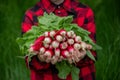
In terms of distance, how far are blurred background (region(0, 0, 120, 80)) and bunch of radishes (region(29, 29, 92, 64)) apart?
1.69 metres

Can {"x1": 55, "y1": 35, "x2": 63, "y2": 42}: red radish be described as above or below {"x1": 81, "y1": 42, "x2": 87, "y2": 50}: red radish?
above

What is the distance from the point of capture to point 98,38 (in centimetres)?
536

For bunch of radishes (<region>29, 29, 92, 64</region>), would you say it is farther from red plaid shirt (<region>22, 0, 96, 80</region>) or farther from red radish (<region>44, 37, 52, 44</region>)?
red plaid shirt (<region>22, 0, 96, 80</region>)

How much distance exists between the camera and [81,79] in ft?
12.0

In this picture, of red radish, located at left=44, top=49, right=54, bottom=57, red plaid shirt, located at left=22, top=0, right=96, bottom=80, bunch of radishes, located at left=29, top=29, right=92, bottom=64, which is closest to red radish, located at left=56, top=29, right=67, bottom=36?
bunch of radishes, located at left=29, top=29, right=92, bottom=64

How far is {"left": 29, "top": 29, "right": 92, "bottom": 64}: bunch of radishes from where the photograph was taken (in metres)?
3.20

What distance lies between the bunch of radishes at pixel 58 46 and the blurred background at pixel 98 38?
1.69 meters

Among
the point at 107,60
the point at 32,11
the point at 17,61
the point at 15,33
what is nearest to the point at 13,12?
the point at 15,33

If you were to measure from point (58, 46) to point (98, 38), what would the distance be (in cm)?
217

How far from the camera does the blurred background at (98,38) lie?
495 centimetres

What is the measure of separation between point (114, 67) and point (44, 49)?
1.79 meters

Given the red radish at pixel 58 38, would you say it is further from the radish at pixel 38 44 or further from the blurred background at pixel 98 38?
the blurred background at pixel 98 38

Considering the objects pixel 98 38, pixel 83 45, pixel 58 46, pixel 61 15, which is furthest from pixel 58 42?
pixel 98 38

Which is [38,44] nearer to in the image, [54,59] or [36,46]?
[36,46]
